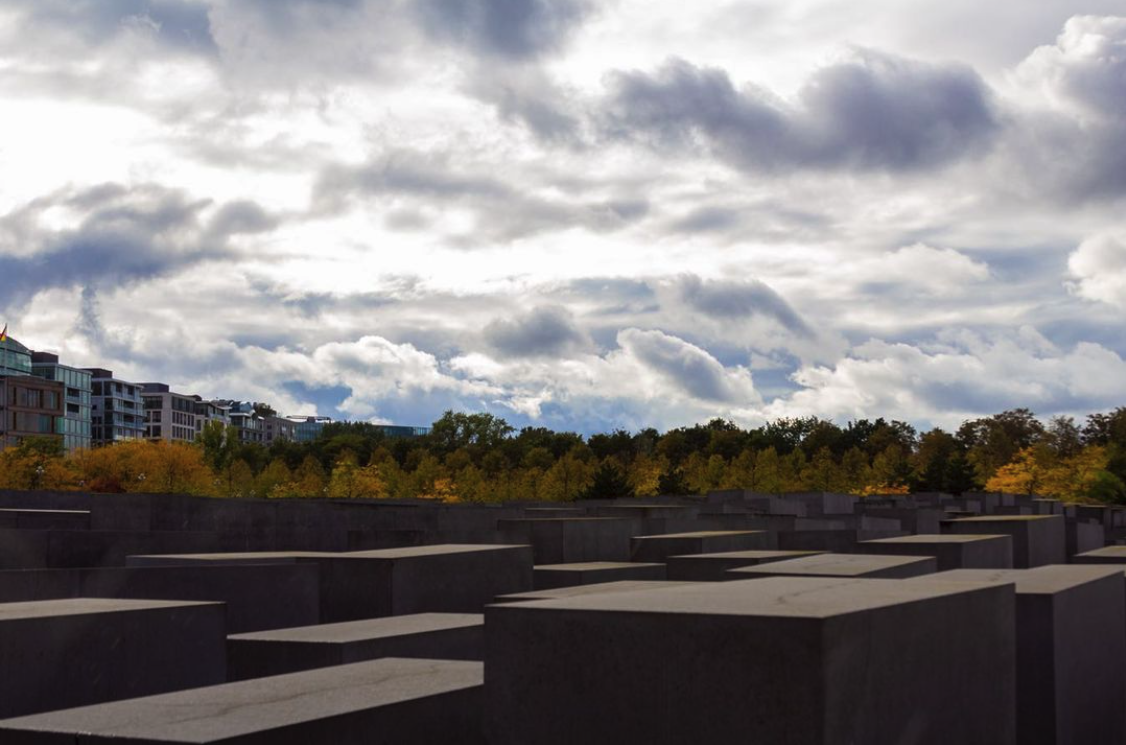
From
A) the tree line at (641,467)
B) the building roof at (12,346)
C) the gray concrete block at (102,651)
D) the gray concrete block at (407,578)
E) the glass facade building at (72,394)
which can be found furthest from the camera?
the glass facade building at (72,394)

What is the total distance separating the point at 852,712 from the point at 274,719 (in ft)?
7.12

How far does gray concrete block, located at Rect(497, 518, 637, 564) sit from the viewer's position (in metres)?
15.4

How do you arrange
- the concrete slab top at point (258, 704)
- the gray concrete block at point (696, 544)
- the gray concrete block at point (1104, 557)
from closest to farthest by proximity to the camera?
the concrete slab top at point (258, 704)
the gray concrete block at point (1104, 557)
the gray concrete block at point (696, 544)

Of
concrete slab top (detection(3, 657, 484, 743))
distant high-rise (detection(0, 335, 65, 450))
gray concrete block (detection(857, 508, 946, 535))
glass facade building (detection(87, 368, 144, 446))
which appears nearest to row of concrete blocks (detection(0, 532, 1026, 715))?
concrete slab top (detection(3, 657, 484, 743))

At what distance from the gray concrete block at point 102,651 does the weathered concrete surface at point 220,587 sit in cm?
195

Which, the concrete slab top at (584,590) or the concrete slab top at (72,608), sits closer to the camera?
the concrete slab top at (72,608)

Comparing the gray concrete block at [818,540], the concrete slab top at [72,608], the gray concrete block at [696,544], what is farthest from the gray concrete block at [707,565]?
the concrete slab top at [72,608]

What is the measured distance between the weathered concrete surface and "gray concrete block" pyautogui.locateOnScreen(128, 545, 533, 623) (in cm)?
23

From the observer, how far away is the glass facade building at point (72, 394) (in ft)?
447

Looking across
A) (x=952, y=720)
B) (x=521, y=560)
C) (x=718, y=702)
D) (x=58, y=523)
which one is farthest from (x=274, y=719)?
(x=58, y=523)

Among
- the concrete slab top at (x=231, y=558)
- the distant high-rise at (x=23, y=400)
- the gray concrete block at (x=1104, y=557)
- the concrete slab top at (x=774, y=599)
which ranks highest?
the distant high-rise at (x=23, y=400)

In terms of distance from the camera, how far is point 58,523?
18328 millimetres

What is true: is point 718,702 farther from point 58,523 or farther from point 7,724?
point 58,523

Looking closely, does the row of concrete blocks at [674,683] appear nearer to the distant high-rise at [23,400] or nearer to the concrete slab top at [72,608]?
the concrete slab top at [72,608]
